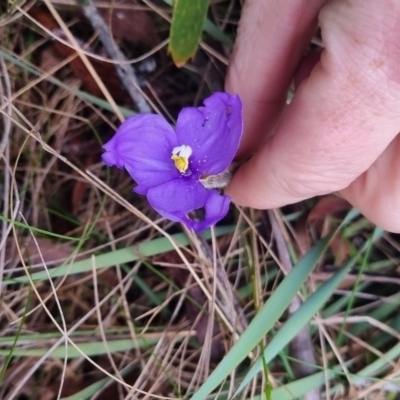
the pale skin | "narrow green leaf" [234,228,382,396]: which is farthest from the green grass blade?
the pale skin

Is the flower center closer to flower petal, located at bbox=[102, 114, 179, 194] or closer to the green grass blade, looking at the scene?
flower petal, located at bbox=[102, 114, 179, 194]

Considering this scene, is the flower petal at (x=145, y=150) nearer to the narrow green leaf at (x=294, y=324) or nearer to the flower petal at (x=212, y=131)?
the flower petal at (x=212, y=131)

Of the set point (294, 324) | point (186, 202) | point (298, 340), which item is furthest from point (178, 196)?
point (298, 340)

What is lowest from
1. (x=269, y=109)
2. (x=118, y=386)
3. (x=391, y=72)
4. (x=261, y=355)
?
(x=118, y=386)

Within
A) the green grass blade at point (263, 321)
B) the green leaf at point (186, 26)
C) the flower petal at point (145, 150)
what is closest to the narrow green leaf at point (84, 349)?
the green grass blade at point (263, 321)

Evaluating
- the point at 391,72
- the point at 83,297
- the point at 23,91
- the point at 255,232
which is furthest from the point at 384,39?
the point at 83,297

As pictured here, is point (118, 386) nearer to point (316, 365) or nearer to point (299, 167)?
point (316, 365)

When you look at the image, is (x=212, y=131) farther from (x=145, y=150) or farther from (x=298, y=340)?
(x=298, y=340)
